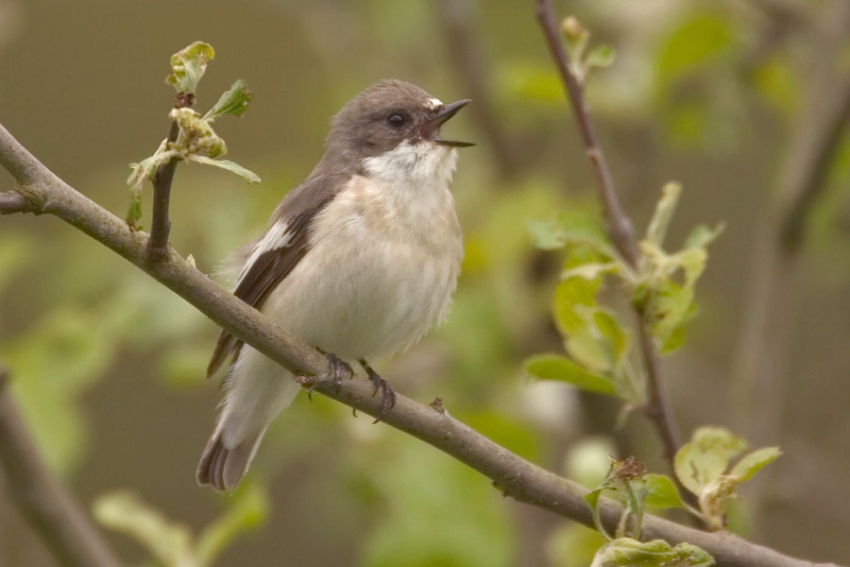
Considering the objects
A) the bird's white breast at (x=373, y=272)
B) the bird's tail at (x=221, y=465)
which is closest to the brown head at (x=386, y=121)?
the bird's white breast at (x=373, y=272)

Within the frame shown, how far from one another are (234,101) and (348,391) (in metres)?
0.91

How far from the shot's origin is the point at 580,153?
25.4ft

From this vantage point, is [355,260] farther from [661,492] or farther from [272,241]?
[661,492]

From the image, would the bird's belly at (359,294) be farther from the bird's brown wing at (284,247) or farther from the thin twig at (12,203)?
the thin twig at (12,203)

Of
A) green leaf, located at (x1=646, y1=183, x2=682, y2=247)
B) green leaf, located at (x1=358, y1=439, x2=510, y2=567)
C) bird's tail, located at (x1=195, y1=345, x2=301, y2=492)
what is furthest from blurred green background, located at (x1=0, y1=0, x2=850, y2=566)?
green leaf, located at (x1=646, y1=183, x2=682, y2=247)

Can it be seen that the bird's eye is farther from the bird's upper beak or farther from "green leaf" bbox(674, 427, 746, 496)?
"green leaf" bbox(674, 427, 746, 496)

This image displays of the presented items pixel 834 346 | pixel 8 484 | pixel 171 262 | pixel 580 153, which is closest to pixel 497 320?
pixel 8 484

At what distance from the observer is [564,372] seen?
2.72m

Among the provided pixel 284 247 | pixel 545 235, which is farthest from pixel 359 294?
pixel 545 235

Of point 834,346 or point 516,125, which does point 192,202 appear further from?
point 834,346

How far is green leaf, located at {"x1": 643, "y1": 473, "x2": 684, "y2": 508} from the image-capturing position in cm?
231

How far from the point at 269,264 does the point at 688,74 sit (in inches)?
81.3

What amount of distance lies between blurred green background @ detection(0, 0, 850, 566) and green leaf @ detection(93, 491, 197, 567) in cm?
34

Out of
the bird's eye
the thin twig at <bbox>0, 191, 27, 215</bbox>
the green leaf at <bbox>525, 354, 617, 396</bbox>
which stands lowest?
the thin twig at <bbox>0, 191, 27, 215</bbox>
